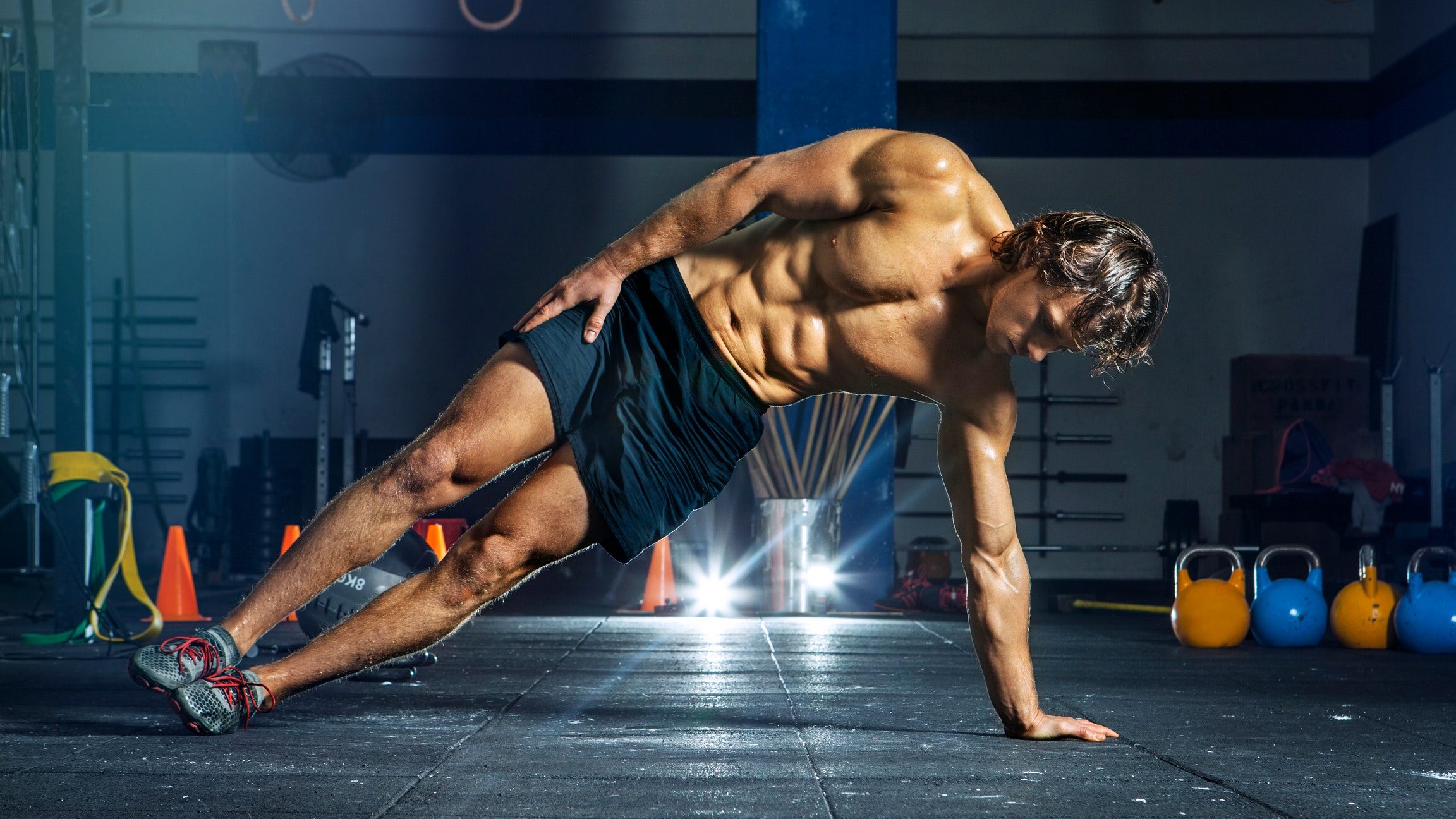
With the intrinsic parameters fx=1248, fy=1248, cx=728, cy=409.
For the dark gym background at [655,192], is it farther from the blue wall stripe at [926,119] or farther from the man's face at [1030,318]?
the man's face at [1030,318]

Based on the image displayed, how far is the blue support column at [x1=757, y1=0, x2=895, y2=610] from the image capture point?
255 inches

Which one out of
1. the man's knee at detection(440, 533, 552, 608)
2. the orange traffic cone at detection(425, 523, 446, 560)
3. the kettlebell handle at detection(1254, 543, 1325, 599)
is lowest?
the kettlebell handle at detection(1254, 543, 1325, 599)

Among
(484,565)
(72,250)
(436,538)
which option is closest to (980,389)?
(484,565)

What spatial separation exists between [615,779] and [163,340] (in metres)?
8.89

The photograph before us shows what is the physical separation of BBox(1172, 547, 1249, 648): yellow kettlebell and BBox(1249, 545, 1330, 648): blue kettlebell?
6cm

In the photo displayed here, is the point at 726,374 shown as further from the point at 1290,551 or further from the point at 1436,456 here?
the point at 1436,456

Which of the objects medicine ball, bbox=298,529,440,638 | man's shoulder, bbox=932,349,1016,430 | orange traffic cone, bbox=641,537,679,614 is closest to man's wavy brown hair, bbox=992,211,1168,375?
man's shoulder, bbox=932,349,1016,430

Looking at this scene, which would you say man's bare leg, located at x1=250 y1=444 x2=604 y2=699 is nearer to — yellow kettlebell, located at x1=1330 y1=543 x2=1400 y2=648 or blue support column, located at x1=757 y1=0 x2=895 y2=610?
yellow kettlebell, located at x1=1330 y1=543 x2=1400 y2=648

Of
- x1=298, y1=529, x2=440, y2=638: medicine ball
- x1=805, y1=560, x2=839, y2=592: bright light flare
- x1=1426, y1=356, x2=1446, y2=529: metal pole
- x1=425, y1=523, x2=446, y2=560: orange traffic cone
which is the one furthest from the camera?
x1=1426, y1=356, x2=1446, y2=529: metal pole

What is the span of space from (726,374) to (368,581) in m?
1.32

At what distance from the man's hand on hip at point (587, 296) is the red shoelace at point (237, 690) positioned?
778 mm

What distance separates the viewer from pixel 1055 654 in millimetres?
4238

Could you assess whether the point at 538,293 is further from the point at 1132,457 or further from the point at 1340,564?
the point at 1340,564

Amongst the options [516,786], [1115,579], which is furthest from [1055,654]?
[1115,579]
